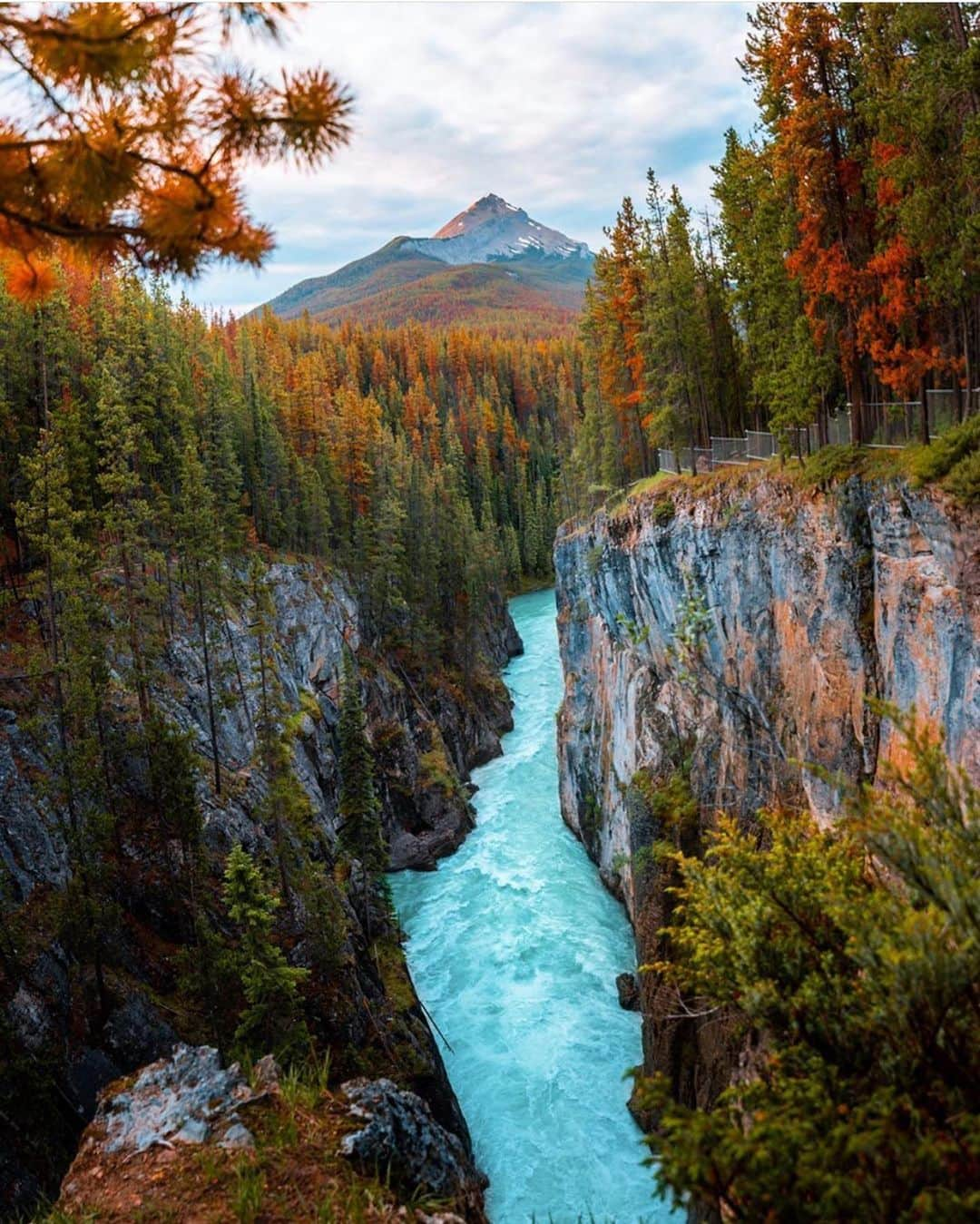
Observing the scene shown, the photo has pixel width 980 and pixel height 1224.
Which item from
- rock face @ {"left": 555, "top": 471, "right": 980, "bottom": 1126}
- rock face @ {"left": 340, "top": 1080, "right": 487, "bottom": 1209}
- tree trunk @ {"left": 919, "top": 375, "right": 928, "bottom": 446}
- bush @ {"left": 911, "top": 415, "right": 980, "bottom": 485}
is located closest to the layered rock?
rock face @ {"left": 340, "top": 1080, "right": 487, "bottom": 1209}

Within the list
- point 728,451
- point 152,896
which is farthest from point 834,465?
point 152,896

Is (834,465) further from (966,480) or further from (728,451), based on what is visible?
(728,451)

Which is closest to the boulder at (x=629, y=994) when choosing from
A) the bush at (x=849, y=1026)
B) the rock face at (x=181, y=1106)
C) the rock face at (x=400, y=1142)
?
the rock face at (x=400, y=1142)

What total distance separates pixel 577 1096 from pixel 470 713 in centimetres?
3284

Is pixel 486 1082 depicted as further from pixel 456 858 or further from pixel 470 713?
pixel 470 713

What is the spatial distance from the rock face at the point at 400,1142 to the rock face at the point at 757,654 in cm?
841

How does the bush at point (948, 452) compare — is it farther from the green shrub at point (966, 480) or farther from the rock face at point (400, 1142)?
the rock face at point (400, 1142)

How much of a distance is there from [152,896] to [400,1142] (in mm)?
15535

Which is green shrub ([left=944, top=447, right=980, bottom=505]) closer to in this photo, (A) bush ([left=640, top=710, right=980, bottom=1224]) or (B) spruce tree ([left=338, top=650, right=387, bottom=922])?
(A) bush ([left=640, top=710, right=980, bottom=1224])

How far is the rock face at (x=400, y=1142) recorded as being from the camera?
32.7 ft

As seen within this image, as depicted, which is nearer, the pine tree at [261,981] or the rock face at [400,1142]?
the rock face at [400,1142]

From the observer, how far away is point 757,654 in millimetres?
21562

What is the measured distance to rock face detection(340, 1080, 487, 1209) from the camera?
9969 mm

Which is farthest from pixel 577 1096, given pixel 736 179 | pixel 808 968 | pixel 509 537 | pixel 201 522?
pixel 509 537
